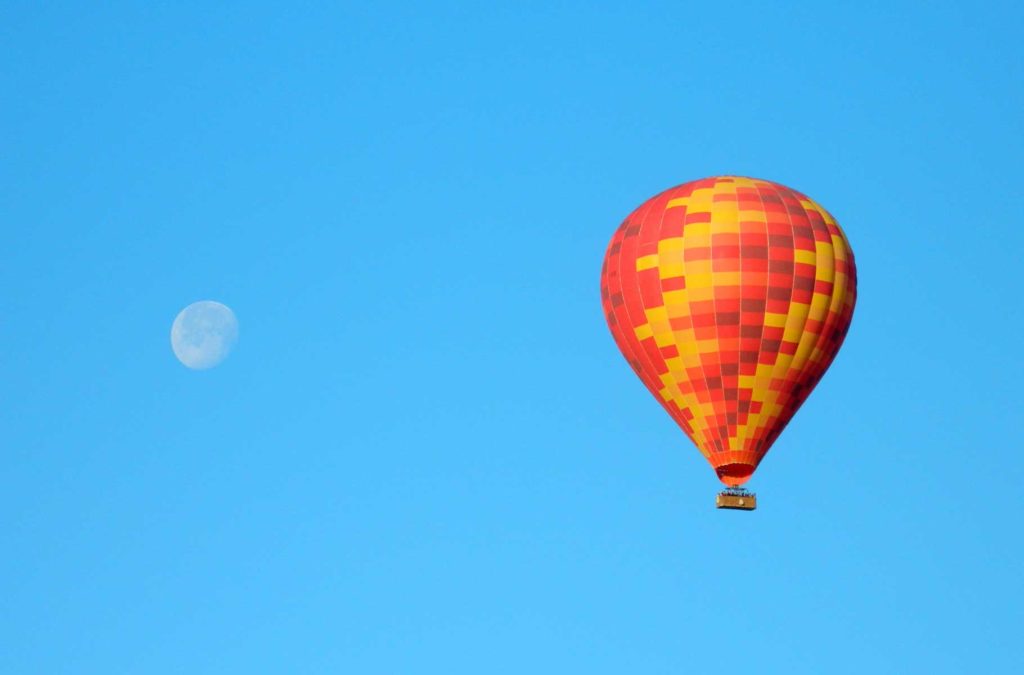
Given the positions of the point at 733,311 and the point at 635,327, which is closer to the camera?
the point at 733,311

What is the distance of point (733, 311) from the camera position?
229 feet

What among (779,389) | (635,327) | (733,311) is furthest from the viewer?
(635,327)

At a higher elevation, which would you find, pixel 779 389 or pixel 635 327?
pixel 635 327

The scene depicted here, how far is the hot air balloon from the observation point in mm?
69938

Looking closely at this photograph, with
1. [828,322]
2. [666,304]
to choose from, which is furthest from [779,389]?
[666,304]

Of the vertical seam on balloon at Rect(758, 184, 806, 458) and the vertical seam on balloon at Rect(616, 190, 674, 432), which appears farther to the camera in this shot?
the vertical seam on balloon at Rect(616, 190, 674, 432)

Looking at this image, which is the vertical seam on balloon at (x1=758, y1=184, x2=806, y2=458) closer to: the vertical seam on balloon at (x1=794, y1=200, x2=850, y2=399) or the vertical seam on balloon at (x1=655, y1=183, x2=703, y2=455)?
the vertical seam on balloon at (x1=794, y1=200, x2=850, y2=399)

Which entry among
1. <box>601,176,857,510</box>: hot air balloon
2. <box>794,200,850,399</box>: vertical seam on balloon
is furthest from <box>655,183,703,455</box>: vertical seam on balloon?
<box>794,200,850,399</box>: vertical seam on balloon

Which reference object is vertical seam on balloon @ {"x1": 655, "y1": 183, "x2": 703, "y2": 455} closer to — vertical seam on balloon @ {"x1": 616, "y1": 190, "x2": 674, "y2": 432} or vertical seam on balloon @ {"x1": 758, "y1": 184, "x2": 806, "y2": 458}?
vertical seam on balloon @ {"x1": 616, "y1": 190, "x2": 674, "y2": 432}

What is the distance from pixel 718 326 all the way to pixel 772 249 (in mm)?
2558

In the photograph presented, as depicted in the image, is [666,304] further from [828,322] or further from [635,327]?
[828,322]

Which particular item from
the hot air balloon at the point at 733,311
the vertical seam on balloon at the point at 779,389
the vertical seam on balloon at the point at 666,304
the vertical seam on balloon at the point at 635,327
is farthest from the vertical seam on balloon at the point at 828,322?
the vertical seam on balloon at the point at 635,327

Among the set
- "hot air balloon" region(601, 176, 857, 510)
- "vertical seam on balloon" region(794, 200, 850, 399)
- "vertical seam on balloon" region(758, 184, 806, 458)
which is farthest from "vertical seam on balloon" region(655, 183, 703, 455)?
"vertical seam on balloon" region(794, 200, 850, 399)

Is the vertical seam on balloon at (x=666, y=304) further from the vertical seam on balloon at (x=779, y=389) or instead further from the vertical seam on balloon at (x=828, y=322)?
the vertical seam on balloon at (x=828, y=322)
